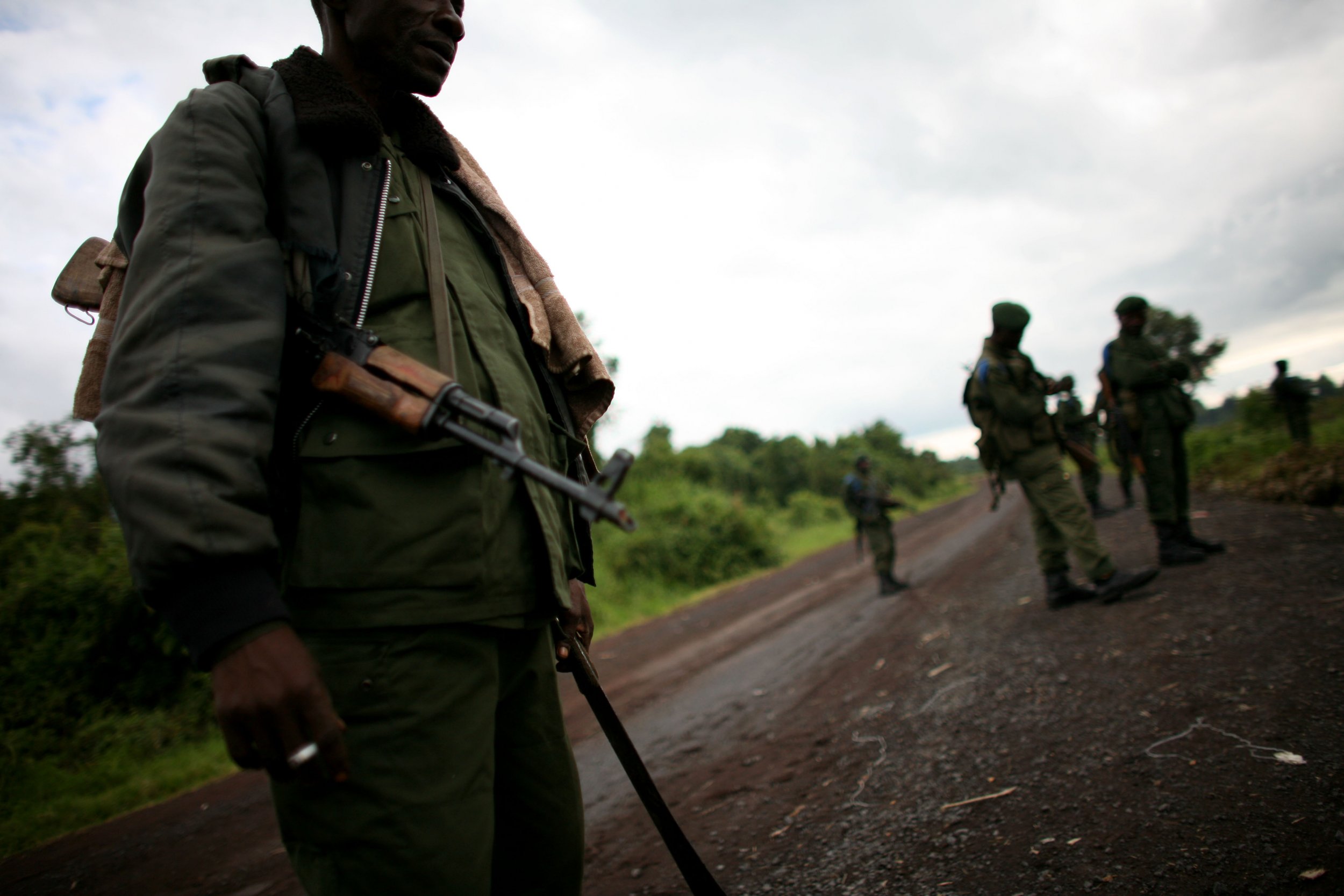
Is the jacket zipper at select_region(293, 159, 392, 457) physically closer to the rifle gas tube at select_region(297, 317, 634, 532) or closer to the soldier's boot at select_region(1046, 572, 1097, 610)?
the rifle gas tube at select_region(297, 317, 634, 532)

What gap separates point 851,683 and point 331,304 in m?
4.26

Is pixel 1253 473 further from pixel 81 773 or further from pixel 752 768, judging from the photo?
pixel 81 773

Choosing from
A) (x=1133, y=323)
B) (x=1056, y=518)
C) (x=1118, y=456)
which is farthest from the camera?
(x=1118, y=456)

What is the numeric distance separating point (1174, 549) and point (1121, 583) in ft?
3.35

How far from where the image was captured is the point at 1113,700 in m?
3.12

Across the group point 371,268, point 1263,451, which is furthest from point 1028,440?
point 1263,451

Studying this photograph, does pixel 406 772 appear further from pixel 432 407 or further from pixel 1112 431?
pixel 1112 431

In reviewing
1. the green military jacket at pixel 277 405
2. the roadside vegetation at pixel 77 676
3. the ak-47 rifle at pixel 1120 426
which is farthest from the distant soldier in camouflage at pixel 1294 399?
the green military jacket at pixel 277 405

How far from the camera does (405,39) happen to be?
55.0 inches

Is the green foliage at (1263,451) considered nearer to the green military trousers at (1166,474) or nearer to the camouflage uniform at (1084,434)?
the camouflage uniform at (1084,434)

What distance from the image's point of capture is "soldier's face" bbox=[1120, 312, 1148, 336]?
5.78 metres

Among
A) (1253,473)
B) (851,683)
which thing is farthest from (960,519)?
(851,683)

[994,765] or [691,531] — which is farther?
[691,531]

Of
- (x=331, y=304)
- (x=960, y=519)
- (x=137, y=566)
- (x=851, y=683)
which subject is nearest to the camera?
(x=137, y=566)
